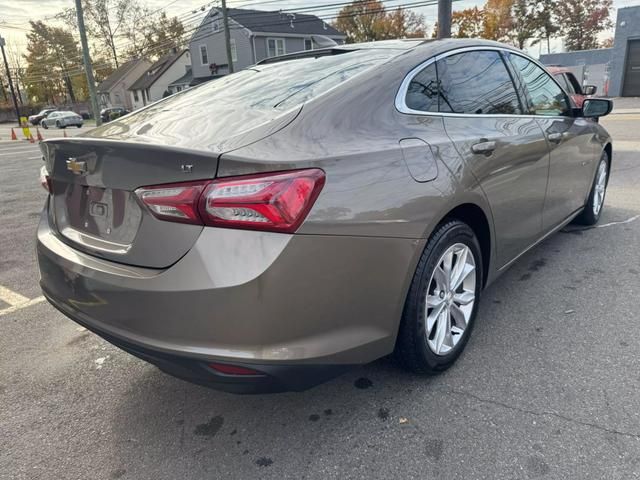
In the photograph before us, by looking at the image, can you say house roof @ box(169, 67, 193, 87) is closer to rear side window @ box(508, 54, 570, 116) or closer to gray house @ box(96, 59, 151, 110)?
gray house @ box(96, 59, 151, 110)

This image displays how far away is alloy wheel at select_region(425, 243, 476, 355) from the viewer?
93.5 inches

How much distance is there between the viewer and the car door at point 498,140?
2535 millimetres

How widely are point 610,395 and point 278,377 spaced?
162cm

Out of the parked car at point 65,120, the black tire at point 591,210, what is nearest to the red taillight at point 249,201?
the black tire at point 591,210

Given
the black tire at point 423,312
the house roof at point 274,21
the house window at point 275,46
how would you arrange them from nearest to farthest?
1. the black tire at point 423,312
2. the house roof at point 274,21
3. the house window at point 275,46

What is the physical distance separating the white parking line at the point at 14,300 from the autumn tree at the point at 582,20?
181ft

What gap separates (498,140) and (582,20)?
→ 184 feet

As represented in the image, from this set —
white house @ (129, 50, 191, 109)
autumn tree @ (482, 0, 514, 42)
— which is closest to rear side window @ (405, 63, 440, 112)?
white house @ (129, 50, 191, 109)

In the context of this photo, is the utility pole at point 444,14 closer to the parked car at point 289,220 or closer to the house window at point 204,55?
the parked car at point 289,220

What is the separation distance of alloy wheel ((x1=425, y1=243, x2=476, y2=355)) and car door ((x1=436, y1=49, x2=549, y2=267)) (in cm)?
35

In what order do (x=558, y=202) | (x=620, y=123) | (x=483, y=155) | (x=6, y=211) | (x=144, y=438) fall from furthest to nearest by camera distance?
(x=620, y=123), (x=6, y=211), (x=558, y=202), (x=483, y=155), (x=144, y=438)

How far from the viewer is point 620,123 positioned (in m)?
14.1

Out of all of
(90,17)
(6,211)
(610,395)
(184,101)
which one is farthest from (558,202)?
(90,17)

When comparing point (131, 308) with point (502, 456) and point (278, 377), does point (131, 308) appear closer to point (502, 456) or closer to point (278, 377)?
point (278, 377)
